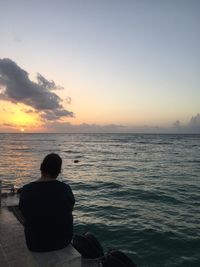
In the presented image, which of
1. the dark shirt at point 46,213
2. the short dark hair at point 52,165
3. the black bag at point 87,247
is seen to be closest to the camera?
the dark shirt at point 46,213

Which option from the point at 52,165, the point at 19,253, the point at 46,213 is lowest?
the point at 19,253

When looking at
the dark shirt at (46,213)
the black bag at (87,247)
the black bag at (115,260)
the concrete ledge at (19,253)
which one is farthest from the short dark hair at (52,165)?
the black bag at (87,247)

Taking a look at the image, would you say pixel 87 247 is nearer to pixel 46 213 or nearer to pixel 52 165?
pixel 46 213

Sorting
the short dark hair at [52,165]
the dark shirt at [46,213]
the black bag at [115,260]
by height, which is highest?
the short dark hair at [52,165]

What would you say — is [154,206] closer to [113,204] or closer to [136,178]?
[113,204]

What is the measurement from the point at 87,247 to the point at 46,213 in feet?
8.27

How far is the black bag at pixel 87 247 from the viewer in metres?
5.91

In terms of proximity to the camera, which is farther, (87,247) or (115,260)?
(87,247)

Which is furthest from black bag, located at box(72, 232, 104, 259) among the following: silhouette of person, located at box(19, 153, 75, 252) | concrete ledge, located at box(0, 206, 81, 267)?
silhouette of person, located at box(19, 153, 75, 252)

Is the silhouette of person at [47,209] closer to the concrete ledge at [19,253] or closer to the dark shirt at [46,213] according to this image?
the dark shirt at [46,213]

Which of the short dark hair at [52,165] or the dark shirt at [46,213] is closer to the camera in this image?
the dark shirt at [46,213]

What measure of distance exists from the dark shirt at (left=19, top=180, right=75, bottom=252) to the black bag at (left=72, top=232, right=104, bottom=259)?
200 centimetres

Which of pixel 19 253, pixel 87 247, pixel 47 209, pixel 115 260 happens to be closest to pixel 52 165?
pixel 47 209

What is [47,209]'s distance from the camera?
3.91 metres
